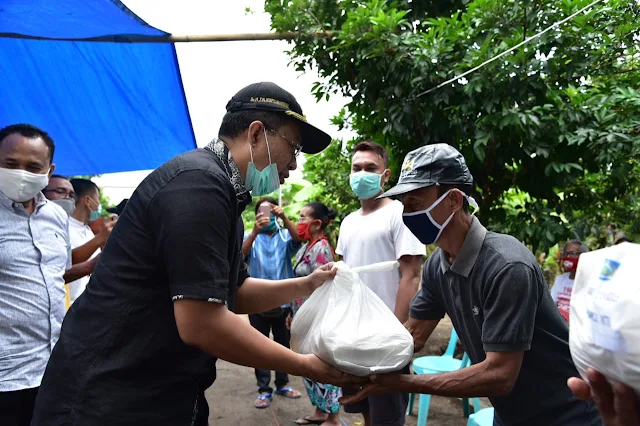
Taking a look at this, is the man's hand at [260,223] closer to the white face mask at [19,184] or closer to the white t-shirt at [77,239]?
the white t-shirt at [77,239]

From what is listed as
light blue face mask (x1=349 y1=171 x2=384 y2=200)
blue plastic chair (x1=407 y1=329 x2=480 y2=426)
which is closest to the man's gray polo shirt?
light blue face mask (x1=349 y1=171 x2=384 y2=200)

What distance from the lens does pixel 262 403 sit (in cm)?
455

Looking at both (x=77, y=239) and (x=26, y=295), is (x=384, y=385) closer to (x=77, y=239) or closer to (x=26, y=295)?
(x=26, y=295)

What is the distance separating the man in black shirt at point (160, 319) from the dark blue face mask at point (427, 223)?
711 mm

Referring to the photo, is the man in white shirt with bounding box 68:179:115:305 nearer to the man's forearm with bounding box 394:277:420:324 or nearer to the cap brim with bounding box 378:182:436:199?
the man's forearm with bounding box 394:277:420:324

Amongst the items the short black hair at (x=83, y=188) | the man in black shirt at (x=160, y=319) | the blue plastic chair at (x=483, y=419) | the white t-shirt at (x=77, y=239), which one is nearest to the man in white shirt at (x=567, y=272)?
the blue plastic chair at (x=483, y=419)

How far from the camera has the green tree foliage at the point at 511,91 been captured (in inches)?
131

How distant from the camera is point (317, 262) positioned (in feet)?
13.8

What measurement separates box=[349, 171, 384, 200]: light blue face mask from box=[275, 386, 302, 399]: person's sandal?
98.5 inches

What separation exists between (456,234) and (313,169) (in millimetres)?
4828

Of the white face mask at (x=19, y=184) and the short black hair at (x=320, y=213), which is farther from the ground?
the white face mask at (x=19, y=184)

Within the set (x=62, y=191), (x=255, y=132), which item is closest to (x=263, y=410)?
(x=62, y=191)

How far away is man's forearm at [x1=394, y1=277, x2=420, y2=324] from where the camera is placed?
10.00ft

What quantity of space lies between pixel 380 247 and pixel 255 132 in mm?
1759
